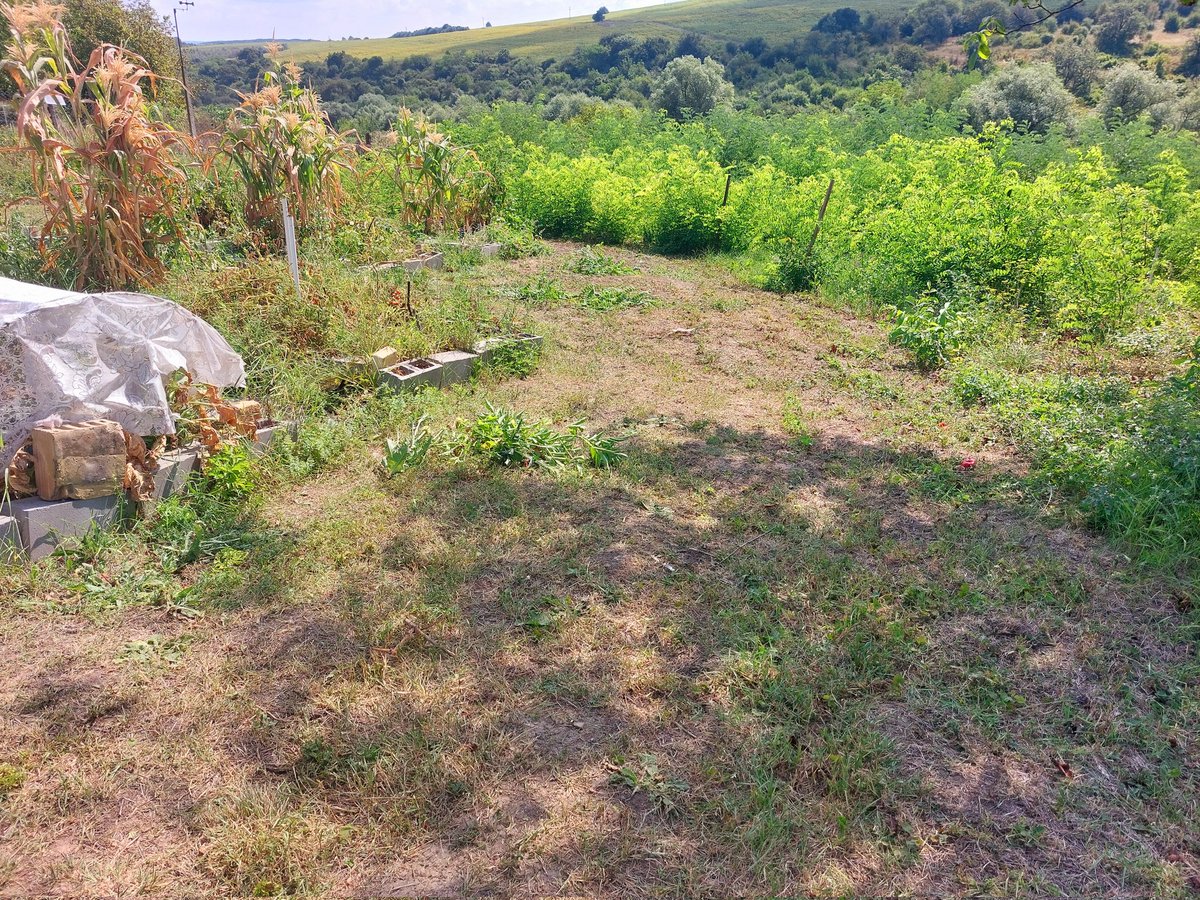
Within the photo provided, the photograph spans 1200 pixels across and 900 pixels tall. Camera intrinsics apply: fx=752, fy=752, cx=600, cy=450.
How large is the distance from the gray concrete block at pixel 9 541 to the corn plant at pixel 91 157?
2.75m

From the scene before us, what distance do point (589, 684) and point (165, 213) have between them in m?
4.87

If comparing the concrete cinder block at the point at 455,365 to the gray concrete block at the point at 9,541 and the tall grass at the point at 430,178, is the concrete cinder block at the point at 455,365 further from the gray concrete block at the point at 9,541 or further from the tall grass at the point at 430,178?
the tall grass at the point at 430,178

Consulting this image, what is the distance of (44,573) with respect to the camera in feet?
10.2

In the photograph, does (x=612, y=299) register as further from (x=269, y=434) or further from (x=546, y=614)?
(x=546, y=614)

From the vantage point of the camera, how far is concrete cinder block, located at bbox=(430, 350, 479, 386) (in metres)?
5.41

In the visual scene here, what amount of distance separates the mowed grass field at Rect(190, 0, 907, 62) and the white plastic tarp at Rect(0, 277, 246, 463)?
58.4 metres

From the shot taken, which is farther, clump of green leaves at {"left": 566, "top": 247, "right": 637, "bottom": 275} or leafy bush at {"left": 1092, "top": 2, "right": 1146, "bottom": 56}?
leafy bush at {"left": 1092, "top": 2, "right": 1146, "bottom": 56}

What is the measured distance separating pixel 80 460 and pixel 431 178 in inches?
297

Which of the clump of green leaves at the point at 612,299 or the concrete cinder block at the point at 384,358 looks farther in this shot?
the clump of green leaves at the point at 612,299

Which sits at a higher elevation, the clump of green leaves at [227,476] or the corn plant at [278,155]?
the corn plant at [278,155]

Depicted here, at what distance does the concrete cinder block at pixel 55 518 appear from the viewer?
318cm

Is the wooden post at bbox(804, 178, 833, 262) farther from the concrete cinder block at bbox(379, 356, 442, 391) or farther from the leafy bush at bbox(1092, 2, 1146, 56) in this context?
the leafy bush at bbox(1092, 2, 1146, 56)

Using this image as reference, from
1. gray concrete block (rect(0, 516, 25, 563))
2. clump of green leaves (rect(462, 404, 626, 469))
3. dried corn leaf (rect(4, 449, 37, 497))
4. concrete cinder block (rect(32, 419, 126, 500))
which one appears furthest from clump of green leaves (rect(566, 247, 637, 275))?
gray concrete block (rect(0, 516, 25, 563))

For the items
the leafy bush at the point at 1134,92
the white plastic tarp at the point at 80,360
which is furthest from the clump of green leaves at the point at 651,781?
the leafy bush at the point at 1134,92
